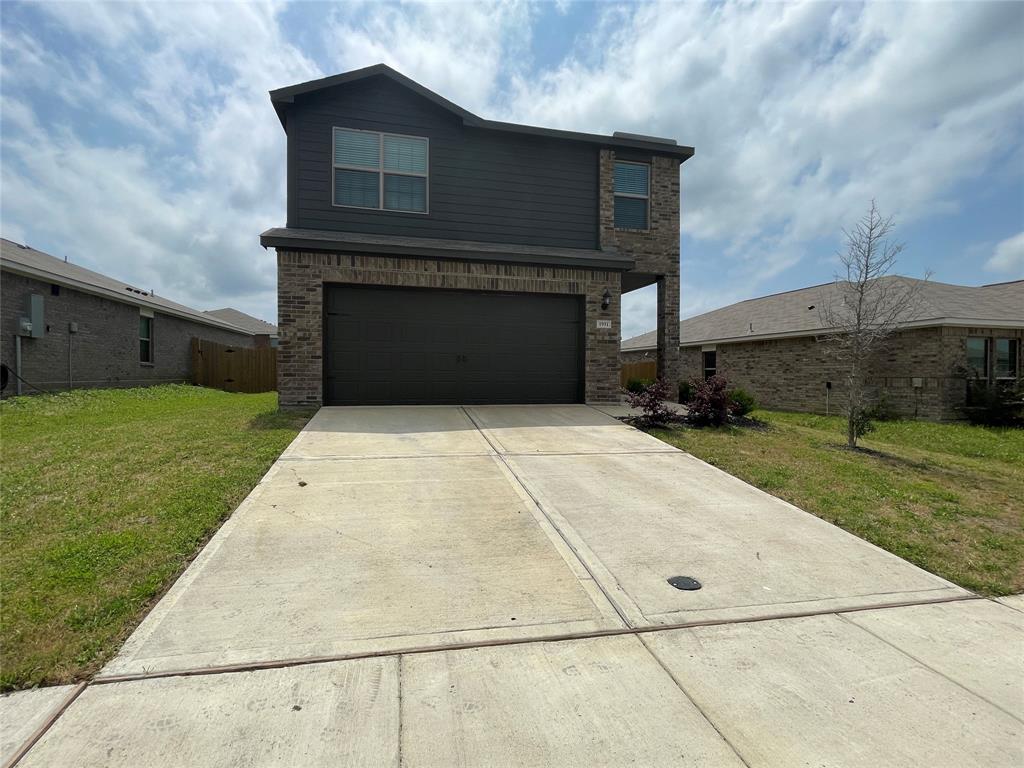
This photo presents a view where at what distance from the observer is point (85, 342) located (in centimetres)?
1438

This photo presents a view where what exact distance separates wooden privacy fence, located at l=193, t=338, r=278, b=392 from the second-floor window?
425 inches

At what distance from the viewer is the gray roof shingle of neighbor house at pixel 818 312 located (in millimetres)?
13445

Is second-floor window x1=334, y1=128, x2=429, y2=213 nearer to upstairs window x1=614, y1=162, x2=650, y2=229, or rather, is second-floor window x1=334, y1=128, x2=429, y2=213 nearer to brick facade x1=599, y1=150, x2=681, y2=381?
brick facade x1=599, y1=150, x2=681, y2=381

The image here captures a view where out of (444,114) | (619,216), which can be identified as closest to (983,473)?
(619,216)

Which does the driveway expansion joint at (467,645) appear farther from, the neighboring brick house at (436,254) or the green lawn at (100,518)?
the neighboring brick house at (436,254)

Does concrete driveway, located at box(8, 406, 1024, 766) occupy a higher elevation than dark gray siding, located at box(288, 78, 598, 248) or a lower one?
lower

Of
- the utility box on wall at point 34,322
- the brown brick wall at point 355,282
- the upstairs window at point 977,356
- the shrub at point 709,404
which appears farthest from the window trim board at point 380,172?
the upstairs window at point 977,356

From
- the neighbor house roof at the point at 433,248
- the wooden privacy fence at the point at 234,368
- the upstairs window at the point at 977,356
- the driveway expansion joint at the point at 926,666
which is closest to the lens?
the driveway expansion joint at the point at 926,666

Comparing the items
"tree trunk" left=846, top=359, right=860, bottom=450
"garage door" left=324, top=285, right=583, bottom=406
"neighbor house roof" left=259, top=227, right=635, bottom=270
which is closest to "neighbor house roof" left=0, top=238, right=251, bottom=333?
"neighbor house roof" left=259, top=227, right=635, bottom=270

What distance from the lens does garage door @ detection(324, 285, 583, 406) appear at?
9.98 metres

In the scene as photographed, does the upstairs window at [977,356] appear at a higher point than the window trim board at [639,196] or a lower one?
lower

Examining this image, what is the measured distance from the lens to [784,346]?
674 inches

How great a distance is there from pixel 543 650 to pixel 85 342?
17104 mm

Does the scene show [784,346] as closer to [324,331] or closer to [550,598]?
[324,331]
